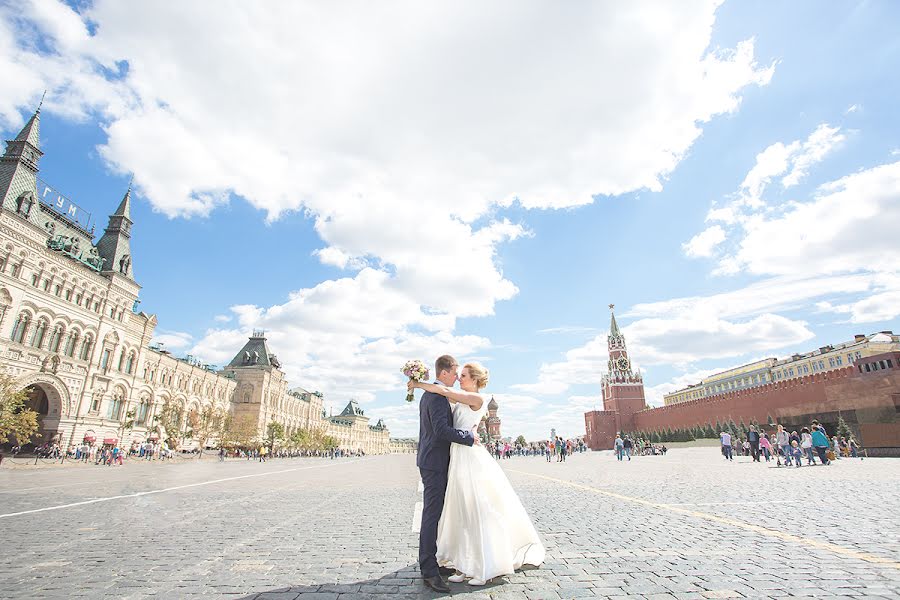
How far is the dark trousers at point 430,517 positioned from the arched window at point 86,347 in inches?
1656

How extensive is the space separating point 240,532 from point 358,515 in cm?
214

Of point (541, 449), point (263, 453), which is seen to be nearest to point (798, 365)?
point (541, 449)

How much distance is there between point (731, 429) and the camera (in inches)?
1832

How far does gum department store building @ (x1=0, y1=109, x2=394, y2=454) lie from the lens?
29.6 metres

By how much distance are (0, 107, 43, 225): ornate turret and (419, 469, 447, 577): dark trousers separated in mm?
38759

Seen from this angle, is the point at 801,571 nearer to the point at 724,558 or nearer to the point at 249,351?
the point at 724,558

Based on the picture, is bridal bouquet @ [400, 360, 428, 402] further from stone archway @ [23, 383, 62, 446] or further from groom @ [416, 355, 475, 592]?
stone archway @ [23, 383, 62, 446]

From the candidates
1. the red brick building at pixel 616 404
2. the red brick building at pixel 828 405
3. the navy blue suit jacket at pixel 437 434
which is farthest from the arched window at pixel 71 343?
the red brick building at pixel 616 404

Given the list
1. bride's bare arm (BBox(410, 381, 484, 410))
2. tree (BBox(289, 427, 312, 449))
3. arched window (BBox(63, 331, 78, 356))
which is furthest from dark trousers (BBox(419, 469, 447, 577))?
tree (BBox(289, 427, 312, 449))

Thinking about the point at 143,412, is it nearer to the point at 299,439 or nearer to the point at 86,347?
the point at 86,347

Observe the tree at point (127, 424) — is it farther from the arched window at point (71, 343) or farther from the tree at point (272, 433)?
the tree at point (272, 433)

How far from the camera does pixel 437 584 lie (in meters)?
3.69

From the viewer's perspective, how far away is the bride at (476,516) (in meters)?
3.94

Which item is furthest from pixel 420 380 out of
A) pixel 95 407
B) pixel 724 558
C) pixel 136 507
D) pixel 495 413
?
pixel 495 413
